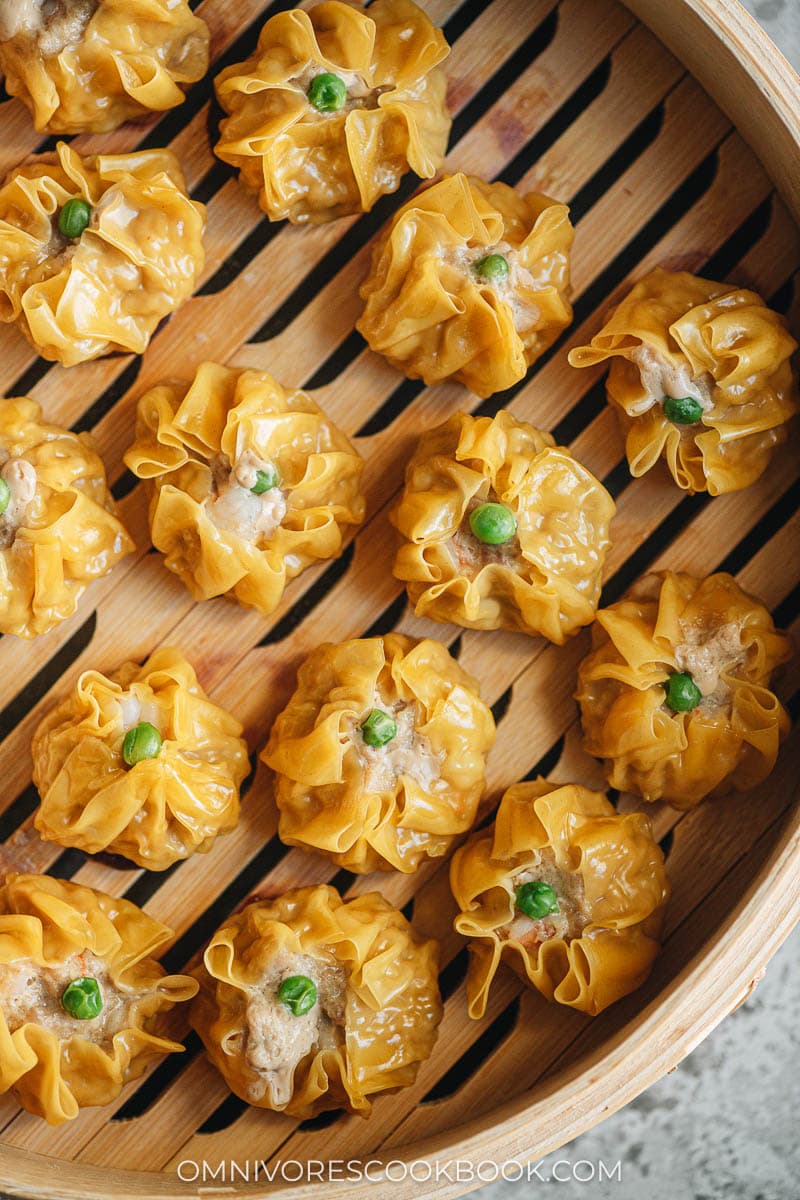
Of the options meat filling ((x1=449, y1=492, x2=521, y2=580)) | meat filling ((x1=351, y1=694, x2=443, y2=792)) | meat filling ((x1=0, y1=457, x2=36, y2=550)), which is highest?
meat filling ((x1=449, y1=492, x2=521, y2=580))

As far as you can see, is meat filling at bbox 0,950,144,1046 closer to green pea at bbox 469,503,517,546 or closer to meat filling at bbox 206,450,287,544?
meat filling at bbox 206,450,287,544

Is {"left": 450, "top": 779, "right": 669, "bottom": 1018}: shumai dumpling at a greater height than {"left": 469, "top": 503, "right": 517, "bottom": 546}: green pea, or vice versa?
{"left": 469, "top": 503, "right": 517, "bottom": 546}: green pea

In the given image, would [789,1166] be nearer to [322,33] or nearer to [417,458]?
[417,458]

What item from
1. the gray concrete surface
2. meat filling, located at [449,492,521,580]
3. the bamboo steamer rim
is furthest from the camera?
the gray concrete surface

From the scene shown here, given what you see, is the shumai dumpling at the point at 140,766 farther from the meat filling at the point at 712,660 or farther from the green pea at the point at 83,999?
the meat filling at the point at 712,660

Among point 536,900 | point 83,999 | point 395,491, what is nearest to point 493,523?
point 395,491

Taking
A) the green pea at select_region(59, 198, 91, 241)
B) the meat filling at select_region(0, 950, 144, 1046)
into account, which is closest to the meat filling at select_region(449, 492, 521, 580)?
the green pea at select_region(59, 198, 91, 241)

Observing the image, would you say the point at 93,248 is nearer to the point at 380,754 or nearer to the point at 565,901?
the point at 380,754
